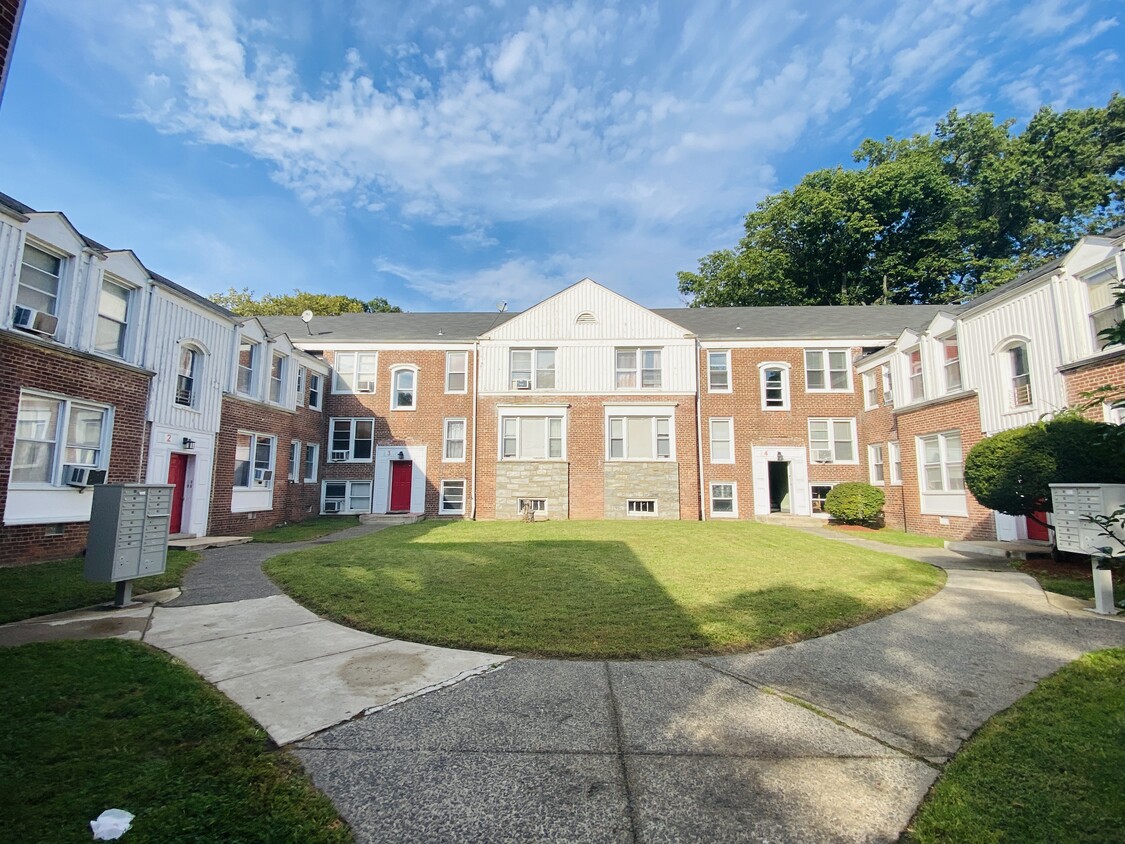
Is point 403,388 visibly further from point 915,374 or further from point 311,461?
point 915,374

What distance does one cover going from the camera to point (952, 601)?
275 inches

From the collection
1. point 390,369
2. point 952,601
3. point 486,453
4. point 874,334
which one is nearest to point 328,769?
point 952,601

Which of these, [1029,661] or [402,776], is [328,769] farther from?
[1029,661]

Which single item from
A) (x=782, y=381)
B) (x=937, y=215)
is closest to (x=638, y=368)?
(x=782, y=381)

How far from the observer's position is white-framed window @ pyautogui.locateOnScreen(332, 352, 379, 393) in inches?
883

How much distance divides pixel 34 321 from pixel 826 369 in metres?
23.9

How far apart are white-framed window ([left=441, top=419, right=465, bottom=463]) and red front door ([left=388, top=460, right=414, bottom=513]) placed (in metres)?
1.56

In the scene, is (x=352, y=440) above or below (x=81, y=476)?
above

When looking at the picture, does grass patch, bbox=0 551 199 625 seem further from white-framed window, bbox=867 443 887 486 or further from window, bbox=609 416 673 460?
white-framed window, bbox=867 443 887 486

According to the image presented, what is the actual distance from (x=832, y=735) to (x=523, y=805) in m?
2.03

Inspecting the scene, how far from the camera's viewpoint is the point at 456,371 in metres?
22.4

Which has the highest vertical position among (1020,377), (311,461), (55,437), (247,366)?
(247,366)

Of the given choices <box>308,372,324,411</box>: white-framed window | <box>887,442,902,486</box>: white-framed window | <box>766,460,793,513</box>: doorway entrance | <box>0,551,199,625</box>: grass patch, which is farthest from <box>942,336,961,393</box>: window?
<box>308,372,324,411</box>: white-framed window

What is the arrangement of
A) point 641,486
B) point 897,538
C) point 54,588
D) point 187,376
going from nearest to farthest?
point 54,588 → point 187,376 → point 897,538 → point 641,486
